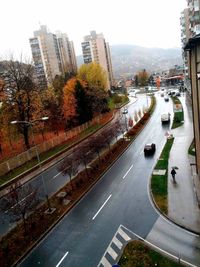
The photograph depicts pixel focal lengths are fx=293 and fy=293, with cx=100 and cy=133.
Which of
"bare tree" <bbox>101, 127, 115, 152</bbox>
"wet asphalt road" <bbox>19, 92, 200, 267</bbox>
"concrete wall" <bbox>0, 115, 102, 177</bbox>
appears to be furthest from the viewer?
"bare tree" <bbox>101, 127, 115, 152</bbox>

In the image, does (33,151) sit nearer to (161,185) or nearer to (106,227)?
(161,185)

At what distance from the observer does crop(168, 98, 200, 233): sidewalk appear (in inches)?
788

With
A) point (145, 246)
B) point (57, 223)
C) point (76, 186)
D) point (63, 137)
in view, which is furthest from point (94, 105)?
point (145, 246)

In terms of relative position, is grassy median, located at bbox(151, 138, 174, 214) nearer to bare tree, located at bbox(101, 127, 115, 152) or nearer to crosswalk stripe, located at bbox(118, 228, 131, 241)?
crosswalk stripe, located at bbox(118, 228, 131, 241)

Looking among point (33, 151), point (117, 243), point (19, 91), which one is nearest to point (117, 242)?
point (117, 243)

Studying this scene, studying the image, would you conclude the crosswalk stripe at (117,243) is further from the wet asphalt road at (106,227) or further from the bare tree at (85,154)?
the bare tree at (85,154)

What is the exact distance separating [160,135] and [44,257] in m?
31.8

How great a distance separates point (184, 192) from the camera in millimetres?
24047

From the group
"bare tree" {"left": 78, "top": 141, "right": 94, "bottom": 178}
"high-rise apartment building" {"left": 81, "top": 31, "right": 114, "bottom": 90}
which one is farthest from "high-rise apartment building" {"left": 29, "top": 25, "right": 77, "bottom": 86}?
"bare tree" {"left": 78, "top": 141, "right": 94, "bottom": 178}

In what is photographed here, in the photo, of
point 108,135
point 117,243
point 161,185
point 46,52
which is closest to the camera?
point 117,243

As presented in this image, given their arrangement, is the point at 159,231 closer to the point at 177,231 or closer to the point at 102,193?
the point at 177,231

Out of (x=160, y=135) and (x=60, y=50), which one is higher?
(x=60, y=50)

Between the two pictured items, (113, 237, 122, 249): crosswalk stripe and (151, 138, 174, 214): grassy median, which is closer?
(113, 237, 122, 249): crosswalk stripe

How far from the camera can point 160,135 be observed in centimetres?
4625
